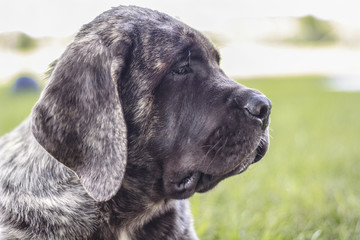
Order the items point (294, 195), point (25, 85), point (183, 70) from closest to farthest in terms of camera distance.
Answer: point (183, 70) → point (294, 195) → point (25, 85)

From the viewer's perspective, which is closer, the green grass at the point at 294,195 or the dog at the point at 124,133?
the dog at the point at 124,133

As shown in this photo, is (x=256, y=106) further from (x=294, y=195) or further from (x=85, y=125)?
(x=294, y=195)

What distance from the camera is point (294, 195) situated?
16.5 feet

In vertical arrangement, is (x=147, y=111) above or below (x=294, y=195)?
above

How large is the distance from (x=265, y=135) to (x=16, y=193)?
55.6 inches

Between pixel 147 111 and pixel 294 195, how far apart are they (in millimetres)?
2564

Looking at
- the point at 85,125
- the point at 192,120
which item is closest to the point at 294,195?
the point at 192,120

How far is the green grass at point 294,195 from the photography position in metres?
4.08

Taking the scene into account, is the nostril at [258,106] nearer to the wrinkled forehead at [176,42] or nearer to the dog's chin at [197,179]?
the dog's chin at [197,179]

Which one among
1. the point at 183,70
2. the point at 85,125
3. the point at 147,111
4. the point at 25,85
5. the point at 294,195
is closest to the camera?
the point at 85,125

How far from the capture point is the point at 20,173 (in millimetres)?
3004

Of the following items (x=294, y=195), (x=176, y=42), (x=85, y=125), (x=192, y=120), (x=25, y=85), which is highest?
(x=176, y=42)

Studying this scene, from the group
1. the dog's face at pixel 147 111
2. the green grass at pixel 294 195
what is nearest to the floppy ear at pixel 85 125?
the dog's face at pixel 147 111

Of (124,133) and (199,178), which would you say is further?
(199,178)
